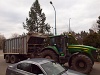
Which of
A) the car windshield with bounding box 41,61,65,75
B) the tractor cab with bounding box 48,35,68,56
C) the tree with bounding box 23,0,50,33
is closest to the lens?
the car windshield with bounding box 41,61,65,75

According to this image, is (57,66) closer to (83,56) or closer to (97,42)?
(83,56)

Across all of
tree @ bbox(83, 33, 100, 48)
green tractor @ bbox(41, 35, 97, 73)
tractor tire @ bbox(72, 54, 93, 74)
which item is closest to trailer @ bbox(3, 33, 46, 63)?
green tractor @ bbox(41, 35, 97, 73)

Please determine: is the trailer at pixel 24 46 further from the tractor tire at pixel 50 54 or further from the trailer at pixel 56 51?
the tractor tire at pixel 50 54

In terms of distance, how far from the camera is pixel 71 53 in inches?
538

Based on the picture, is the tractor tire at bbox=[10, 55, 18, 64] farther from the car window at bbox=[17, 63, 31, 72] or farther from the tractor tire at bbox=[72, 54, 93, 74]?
the car window at bbox=[17, 63, 31, 72]

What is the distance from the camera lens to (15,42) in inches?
750

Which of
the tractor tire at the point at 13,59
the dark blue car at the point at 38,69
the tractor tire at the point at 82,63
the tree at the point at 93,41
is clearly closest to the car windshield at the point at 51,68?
the dark blue car at the point at 38,69

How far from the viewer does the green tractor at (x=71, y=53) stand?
39.6 ft

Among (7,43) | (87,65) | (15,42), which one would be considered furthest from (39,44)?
(87,65)

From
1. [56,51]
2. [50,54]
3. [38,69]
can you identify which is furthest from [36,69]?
[50,54]

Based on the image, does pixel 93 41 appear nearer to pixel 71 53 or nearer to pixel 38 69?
pixel 71 53

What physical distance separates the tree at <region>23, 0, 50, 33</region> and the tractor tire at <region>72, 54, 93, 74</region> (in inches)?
1444

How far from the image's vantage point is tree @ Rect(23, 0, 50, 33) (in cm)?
4944

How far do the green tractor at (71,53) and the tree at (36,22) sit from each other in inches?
1368
